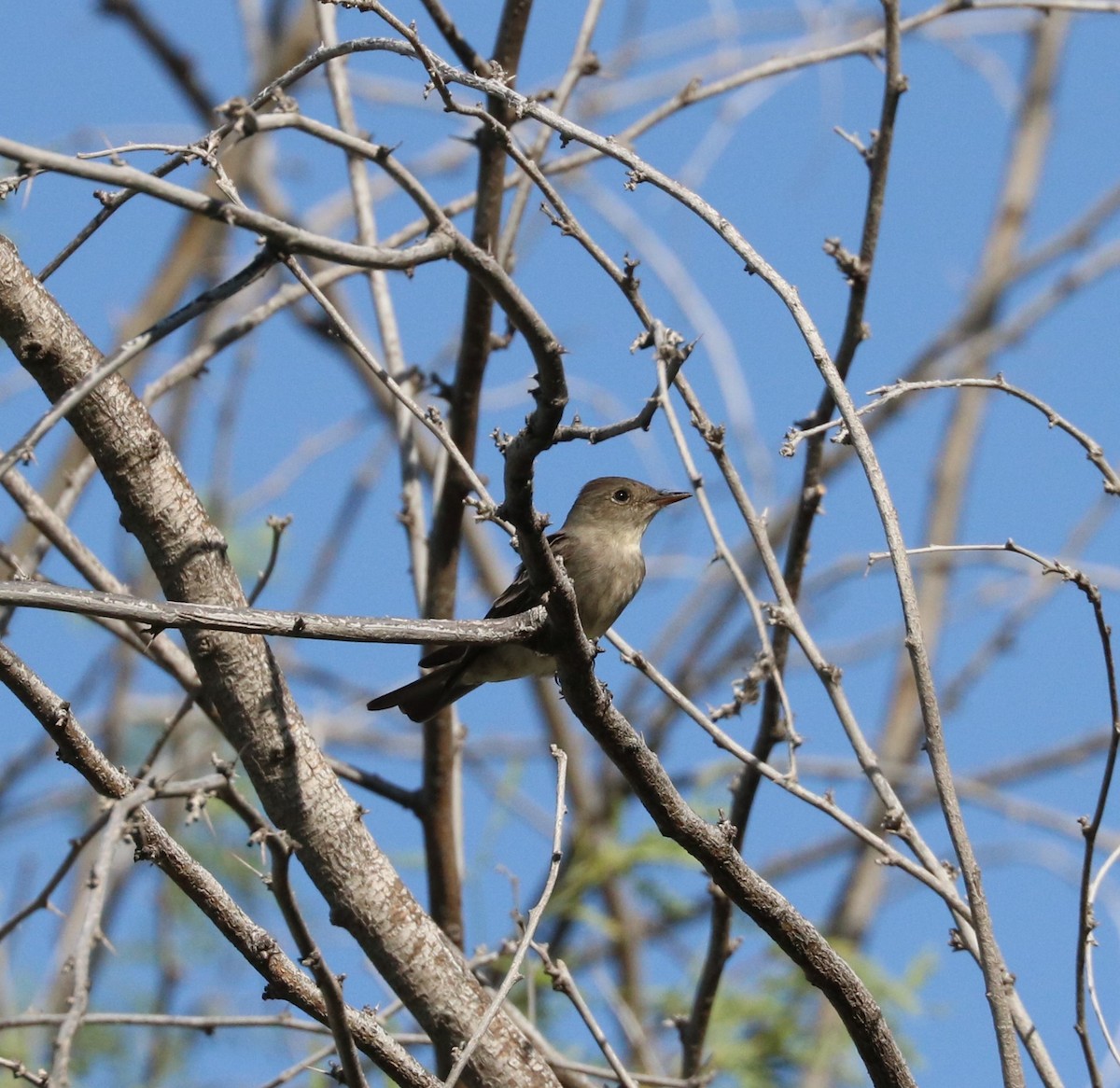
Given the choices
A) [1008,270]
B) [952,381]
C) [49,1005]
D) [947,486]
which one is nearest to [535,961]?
[49,1005]

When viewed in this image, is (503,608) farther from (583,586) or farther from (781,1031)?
(781,1031)

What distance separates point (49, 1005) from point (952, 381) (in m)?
5.61

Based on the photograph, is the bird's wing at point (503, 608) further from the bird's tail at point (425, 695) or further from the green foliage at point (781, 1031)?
the green foliage at point (781, 1031)

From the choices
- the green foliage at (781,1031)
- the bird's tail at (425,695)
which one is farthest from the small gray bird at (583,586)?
the green foliage at (781,1031)

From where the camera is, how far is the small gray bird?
5.71 meters

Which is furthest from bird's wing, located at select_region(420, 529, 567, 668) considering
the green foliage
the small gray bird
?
the green foliage

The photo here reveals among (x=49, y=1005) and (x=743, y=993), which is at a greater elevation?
(x=743, y=993)

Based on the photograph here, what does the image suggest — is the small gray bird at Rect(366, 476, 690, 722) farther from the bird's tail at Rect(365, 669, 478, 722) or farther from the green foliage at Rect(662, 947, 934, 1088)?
the green foliage at Rect(662, 947, 934, 1088)

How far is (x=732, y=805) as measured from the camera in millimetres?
4668

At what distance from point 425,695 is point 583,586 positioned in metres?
0.80

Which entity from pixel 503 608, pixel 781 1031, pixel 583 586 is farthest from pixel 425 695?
pixel 781 1031

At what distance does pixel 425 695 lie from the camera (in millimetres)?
5848

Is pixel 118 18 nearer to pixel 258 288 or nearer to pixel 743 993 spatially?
pixel 258 288

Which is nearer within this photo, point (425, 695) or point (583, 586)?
point (425, 695)
